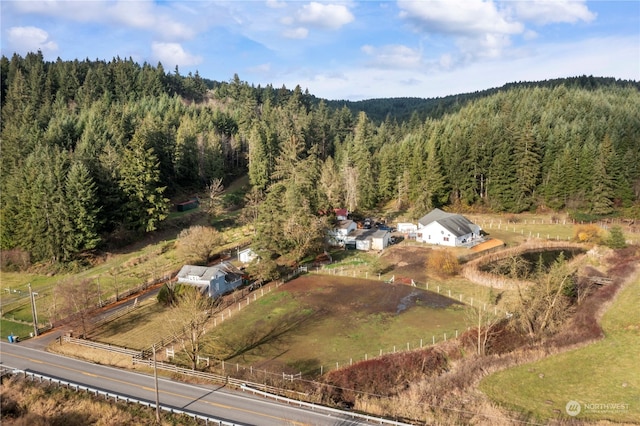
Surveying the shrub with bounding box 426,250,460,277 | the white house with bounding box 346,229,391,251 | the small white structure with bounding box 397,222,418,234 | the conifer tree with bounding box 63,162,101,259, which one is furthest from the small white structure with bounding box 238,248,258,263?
the small white structure with bounding box 397,222,418,234

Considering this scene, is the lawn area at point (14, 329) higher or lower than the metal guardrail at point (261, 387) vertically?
lower

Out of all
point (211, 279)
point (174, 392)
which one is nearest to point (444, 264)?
point (211, 279)

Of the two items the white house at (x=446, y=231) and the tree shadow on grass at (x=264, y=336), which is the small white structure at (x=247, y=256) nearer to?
the tree shadow on grass at (x=264, y=336)

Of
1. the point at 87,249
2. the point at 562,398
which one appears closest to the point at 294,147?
the point at 87,249

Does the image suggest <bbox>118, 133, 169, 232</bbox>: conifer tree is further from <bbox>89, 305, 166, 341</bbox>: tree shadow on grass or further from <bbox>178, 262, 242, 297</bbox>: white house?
<bbox>89, 305, 166, 341</bbox>: tree shadow on grass

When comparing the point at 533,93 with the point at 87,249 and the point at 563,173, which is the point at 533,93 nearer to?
the point at 563,173

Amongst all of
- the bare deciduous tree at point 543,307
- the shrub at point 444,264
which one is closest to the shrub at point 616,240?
the shrub at point 444,264

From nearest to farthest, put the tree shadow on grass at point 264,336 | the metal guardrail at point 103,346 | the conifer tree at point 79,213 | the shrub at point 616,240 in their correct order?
1. the metal guardrail at point 103,346
2. the tree shadow on grass at point 264,336
3. the shrub at point 616,240
4. the conifer tree at point 79,213
